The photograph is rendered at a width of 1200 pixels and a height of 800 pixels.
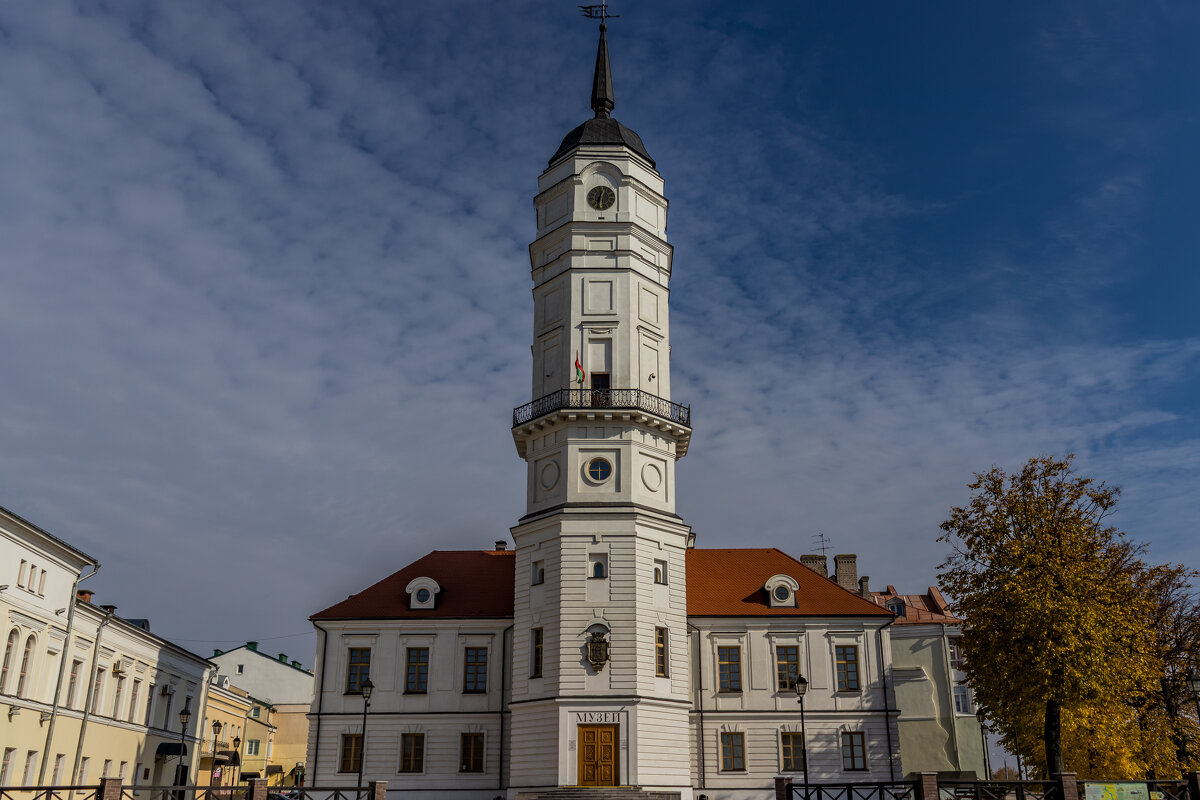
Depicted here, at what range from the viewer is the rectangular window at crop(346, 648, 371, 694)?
123 ft

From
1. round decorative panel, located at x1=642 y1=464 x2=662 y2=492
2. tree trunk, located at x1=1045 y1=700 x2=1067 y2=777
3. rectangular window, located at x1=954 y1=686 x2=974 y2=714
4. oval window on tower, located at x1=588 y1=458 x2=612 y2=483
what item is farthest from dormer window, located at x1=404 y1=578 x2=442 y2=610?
rectangular window, located at x1=954 y1=686 x2=974 y2=714

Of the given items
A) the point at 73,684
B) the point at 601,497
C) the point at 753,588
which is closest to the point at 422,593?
the point at 601,497

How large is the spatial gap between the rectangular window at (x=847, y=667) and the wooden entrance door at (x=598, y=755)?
35.6ft

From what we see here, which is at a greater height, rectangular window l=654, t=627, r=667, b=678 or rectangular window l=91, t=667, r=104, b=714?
rectangular window l=654, t=627, r=667, b=678

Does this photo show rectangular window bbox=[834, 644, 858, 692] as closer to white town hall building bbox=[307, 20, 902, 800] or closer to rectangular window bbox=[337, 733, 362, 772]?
white town hall building bbox=[307, 20, 902, 800]

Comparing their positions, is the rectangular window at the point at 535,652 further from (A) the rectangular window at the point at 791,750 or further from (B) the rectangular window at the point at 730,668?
(A) the rectangular window at the point at 791,750

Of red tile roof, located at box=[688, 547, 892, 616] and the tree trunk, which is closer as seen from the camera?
the tree trunk

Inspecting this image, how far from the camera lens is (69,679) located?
105 ft

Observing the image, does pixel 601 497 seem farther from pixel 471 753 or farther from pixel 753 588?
pixel 471 753

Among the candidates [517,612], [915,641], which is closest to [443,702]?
[517,612]

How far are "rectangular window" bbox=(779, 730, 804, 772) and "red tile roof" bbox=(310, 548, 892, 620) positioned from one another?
4512 mm

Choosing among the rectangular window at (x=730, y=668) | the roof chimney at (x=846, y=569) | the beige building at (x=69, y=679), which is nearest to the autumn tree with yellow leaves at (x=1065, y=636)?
the rectangular window at (x=730, y=668)

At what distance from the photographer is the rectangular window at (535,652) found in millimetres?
32688

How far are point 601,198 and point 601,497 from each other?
38.8ft
